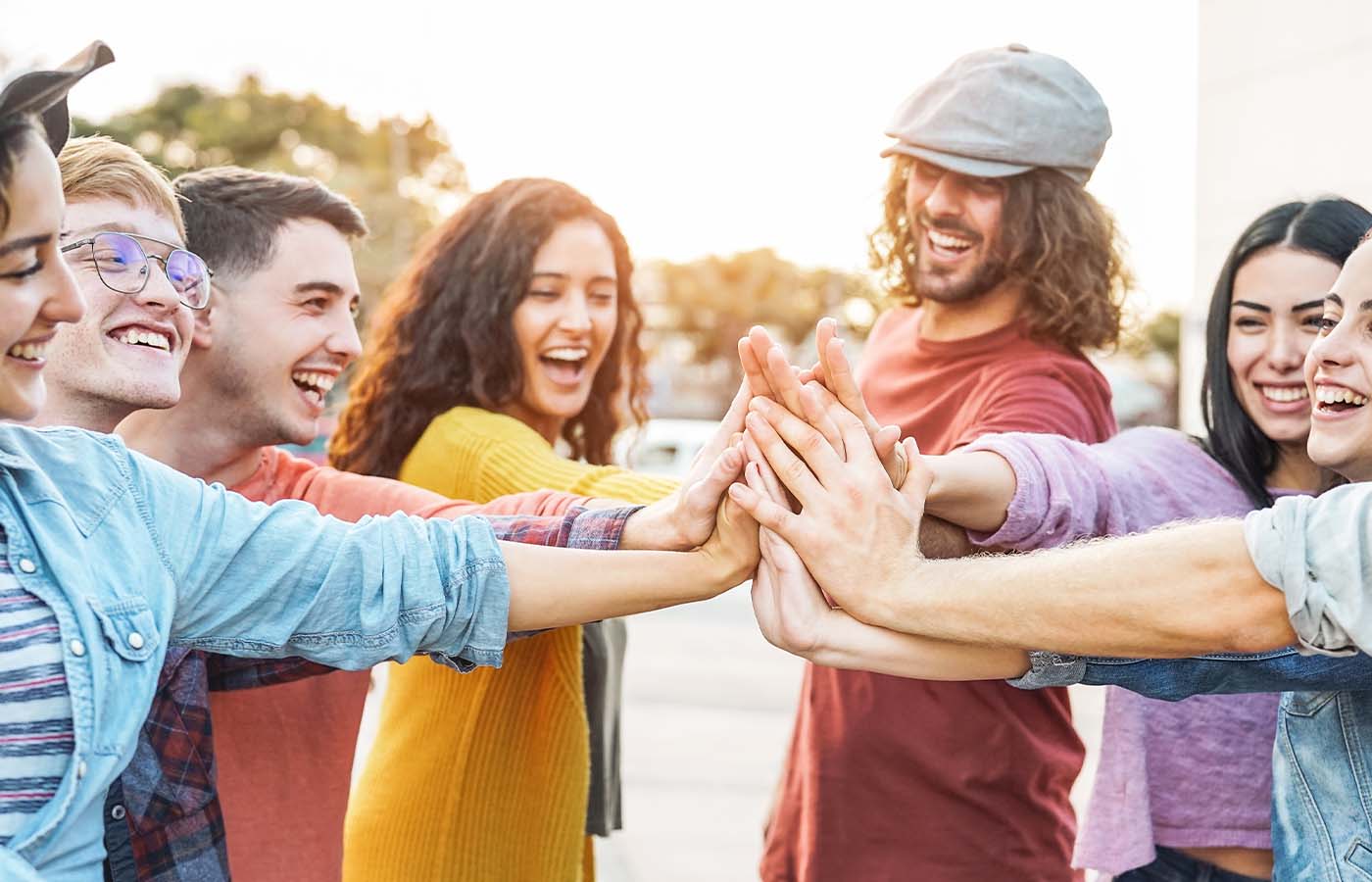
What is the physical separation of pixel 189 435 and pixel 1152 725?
1.76 metres

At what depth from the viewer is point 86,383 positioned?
2051 mm

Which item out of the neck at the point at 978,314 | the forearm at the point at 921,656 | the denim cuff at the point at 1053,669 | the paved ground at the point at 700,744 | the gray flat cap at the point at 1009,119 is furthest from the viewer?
the paved ground at the point at 700,744

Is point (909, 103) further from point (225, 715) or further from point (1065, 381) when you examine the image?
point (225, 715)

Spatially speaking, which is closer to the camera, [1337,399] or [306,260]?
[1337,399]

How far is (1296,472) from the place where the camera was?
7.61ft

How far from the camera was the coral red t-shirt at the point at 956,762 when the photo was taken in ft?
8.13

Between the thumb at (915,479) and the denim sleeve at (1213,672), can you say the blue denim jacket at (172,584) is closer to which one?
the thumb at (915,479)

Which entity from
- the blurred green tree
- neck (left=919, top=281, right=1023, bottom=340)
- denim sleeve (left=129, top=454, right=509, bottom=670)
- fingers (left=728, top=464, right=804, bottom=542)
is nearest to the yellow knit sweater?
fingers (left=728, top=464, right=804, bottom=542)

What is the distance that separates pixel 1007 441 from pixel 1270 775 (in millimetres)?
709

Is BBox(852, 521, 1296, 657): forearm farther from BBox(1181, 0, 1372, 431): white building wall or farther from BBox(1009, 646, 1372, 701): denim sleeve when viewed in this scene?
BBox(1181, 0, 1372, 431): white building wall

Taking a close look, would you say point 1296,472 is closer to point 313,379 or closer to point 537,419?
point 537,419

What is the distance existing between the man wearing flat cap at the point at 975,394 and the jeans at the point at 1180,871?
0.27 metres

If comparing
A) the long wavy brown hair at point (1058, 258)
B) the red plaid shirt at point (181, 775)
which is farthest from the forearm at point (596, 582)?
the long wavy brown hair at point (1058, 258)

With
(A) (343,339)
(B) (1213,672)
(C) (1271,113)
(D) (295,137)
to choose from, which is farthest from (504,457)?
(D) (295,137)
